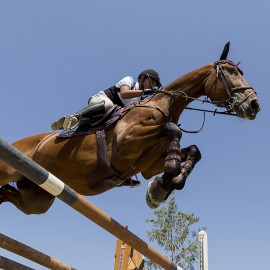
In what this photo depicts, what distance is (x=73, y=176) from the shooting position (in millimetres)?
5105

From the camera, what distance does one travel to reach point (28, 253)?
427cm

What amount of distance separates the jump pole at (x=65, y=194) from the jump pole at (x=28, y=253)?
0.96 metres

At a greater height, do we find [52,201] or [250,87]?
[250,87]

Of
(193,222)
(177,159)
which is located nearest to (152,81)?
(177,159)

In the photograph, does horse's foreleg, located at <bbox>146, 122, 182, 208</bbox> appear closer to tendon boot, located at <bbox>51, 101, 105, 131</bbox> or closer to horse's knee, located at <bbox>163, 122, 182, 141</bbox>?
horse's knee, located at <bbox>163, 122, 182, 141</bbox>

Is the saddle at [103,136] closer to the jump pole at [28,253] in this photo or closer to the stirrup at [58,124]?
the stirrup at [58,124]

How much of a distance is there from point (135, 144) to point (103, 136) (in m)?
0.44

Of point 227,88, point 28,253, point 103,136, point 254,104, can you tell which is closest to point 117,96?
point 103,136

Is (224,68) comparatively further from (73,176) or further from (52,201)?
(52,201)

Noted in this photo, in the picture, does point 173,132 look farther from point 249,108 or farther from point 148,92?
point 148,92

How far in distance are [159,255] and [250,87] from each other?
6.79ft

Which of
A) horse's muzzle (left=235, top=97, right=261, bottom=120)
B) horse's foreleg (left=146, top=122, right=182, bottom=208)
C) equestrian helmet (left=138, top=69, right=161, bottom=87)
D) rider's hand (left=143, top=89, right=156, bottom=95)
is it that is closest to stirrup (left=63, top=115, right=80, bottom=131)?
rider's hand (left=143, top=89, right=156, bottom=95)

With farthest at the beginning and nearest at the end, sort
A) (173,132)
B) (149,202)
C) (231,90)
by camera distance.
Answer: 1. (231,90)
2. (173,132)
3. (149,202)

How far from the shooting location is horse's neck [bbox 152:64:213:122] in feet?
17.0
